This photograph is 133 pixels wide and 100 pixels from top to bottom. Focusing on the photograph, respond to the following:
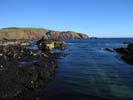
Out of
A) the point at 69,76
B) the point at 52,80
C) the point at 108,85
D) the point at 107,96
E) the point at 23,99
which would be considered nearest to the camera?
the point at 23,99

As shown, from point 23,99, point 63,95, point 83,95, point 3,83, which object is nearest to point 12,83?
point 3,83

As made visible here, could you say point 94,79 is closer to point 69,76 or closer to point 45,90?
point 69,76

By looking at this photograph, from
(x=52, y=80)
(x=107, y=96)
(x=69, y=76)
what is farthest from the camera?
(x=69, y=76)

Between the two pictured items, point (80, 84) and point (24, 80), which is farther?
point (80, 84)

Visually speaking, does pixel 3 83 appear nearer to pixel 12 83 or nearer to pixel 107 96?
pixel 12 83

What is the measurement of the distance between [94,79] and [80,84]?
4.45m

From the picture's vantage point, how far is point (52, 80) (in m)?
38.1

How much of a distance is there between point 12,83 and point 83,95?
9492 mm

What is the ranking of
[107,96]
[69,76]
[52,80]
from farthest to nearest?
[69,76]
[52,80]
[107,96]

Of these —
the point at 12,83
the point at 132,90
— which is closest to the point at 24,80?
the point at 12,83

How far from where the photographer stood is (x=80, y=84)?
119 feet

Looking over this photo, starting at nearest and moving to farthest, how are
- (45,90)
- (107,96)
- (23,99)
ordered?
(23,99) → (107,96) → (45,90)

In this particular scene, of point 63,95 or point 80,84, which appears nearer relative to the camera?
point 63,95

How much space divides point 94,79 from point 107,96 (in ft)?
35.0
